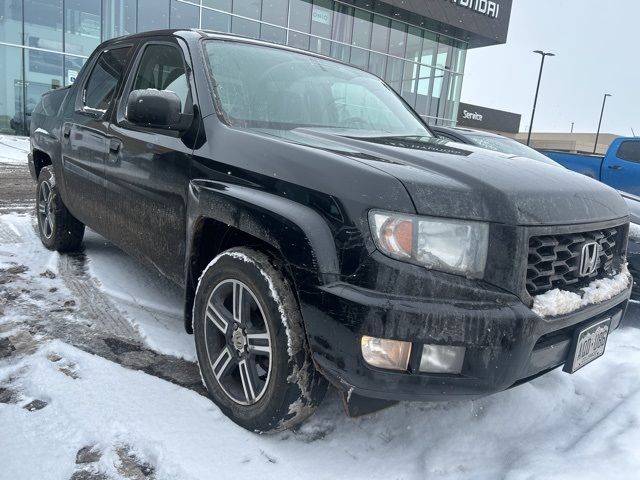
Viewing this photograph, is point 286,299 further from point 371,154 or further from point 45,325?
point 45,325

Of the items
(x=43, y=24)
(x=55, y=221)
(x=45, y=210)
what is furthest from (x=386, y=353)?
(x=43, y=24)

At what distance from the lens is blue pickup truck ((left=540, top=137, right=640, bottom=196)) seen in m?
8.44

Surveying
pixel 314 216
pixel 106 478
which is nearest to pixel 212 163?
pixel 314 216

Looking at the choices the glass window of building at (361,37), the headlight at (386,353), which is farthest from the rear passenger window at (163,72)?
the glass window of building at (361,37)

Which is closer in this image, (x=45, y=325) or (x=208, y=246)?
(x=208, y=246)

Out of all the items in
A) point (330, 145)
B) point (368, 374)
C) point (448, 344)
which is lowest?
point (368, 374)

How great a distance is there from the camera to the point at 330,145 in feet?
7.12

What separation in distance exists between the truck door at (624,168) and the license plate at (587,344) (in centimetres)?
718

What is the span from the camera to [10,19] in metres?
14.8

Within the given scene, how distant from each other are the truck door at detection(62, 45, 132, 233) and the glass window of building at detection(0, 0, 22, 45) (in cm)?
1389

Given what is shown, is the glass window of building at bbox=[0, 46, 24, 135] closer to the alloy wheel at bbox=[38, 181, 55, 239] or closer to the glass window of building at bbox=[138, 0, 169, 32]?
the glass window of building at bbox=[138, 0, 169, 32]

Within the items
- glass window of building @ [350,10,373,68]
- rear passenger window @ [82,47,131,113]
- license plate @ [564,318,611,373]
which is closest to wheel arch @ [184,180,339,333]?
license plate @ [564,318,611,373]

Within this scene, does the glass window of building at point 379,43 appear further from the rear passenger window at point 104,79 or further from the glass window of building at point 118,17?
the rear passenger window at point 104,79

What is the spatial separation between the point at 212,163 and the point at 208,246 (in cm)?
42
